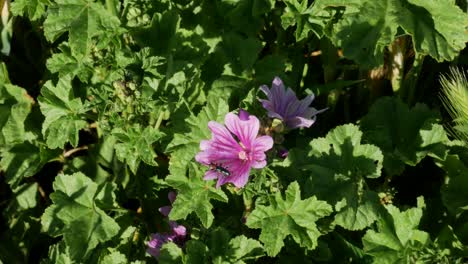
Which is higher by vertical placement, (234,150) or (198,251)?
(234,150)

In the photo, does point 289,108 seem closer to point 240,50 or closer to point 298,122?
point 298,122

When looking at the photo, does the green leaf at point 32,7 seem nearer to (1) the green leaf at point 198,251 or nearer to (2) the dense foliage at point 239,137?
(2) the dense foliage at point 239,137

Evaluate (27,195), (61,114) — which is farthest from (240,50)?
(27,195)

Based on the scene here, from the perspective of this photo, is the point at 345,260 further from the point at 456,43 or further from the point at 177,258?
the point at 456,43

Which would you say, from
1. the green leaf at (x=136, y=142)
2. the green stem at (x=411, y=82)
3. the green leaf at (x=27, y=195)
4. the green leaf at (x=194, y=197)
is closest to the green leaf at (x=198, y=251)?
the green leaf at (x=194, y=197)

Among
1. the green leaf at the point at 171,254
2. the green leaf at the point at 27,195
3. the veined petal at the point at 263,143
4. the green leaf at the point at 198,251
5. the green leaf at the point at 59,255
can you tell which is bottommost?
the green leaf at the point at 27,195

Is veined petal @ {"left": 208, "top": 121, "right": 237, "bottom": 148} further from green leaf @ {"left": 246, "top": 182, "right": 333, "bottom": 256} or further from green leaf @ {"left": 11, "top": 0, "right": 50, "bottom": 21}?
green leaf @ {"left": 11, "top": 0, "right": 50, "bottom": 21}
